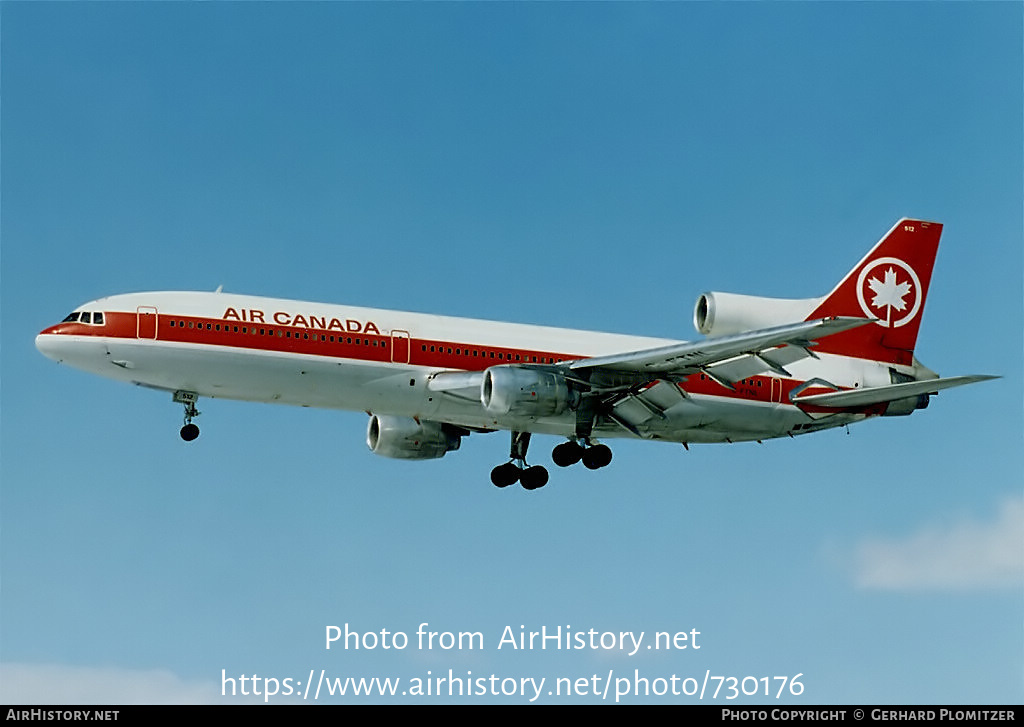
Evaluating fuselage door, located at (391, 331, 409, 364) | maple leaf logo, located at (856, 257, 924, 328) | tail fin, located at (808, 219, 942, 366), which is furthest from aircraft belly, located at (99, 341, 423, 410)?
maple leaf logo, located at (856, 257, 924, 328)

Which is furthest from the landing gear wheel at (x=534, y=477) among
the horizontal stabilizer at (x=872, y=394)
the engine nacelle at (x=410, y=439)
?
the horizontal stabilizer at (x=872, y=394)

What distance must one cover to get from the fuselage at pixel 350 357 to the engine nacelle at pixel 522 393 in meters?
0.86

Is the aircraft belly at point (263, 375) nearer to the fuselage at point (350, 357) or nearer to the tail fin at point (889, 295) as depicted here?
the fuselage at point (350, 357)

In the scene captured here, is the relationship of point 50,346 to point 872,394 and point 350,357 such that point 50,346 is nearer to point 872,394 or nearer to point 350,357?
point 350,357

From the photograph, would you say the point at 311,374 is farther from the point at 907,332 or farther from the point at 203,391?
the point at 907,332

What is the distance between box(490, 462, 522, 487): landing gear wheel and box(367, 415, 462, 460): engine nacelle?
2.48m

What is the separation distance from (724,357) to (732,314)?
177 inches

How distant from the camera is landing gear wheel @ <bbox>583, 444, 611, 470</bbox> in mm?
47594

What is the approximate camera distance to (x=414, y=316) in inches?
1815

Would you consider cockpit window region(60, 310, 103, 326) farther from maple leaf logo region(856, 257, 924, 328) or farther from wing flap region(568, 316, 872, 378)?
maple leaf logo region(856, 257, 924, 328)

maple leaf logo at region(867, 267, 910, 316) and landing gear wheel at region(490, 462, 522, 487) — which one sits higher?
maple leaf logo at region(867, 267, 910, 316)
